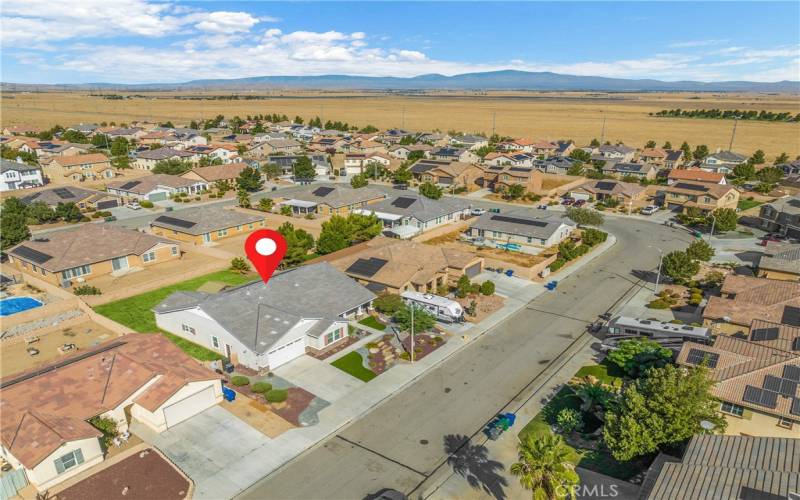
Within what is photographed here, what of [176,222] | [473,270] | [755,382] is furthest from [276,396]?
[176,222]

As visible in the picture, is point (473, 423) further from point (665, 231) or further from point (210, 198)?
point (210, 198)

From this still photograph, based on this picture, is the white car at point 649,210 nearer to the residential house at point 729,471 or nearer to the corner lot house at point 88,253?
the residential house at point 729,471

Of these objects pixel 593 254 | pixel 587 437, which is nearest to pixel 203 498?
pixel 587 437

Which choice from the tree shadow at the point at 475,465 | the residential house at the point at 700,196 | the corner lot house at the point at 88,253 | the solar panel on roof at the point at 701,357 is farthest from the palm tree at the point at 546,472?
the residential house at the point at 700,196

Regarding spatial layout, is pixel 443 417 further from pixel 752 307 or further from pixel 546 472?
pixel 752 307

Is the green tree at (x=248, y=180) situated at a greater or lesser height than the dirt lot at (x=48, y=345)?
greater

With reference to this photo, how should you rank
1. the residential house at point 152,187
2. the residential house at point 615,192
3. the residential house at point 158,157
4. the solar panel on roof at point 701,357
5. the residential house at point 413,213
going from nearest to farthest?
the solar panel on roof at point 701,357 < the residential house at point 413,213 < the residential house at point 615,192 < the residential house at point 152,187 < the residential house at point 158,157
